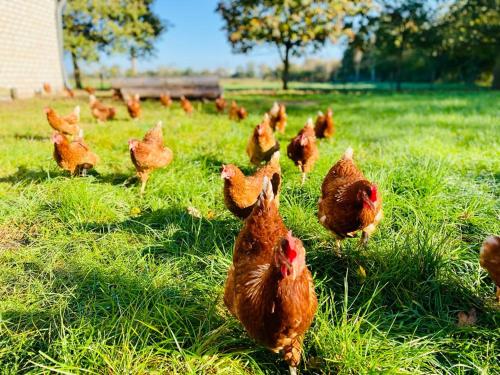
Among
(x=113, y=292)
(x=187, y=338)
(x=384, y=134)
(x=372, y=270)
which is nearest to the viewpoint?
(x=187, y=338)

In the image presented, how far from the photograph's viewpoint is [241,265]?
1.86 metres

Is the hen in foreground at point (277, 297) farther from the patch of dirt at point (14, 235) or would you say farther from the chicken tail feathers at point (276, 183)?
the patch of dirt at point (14, 235)

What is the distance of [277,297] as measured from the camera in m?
1.54

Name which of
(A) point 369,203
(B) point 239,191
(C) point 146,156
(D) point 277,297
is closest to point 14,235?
(C) point 146,156

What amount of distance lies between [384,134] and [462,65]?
38477 millimetres

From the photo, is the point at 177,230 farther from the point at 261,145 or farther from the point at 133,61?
the point at 133,61

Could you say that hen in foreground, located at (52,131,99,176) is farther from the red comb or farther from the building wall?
the building wall

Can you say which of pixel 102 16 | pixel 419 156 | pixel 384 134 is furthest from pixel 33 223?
pixel 102 16

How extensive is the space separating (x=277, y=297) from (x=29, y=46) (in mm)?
16130

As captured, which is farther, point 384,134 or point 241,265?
point 384,134

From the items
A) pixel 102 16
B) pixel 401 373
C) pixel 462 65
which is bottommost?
pixel 401 373

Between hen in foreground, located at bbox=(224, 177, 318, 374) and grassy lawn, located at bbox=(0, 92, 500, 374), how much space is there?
20 cm

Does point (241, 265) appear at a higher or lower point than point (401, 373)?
higher

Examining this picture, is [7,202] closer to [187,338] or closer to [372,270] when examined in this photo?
[187,338]
